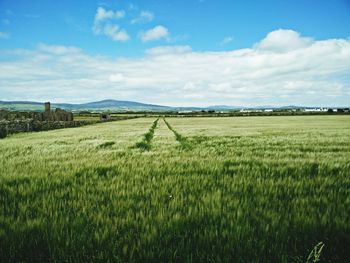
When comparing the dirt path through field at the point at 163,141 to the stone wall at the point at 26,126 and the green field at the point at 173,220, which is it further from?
the stone wall at the point at 26,126

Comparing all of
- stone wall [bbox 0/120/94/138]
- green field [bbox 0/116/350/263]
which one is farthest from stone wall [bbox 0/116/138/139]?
green field [bbox 0/116/350/263]

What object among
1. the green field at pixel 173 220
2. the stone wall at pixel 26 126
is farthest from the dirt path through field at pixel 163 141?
the stone wall at pixel 26 126

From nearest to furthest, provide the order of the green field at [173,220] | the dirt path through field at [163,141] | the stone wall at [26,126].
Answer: the green field at [173,220] < the dirt path through field at [163,141] < the stone wall at [26,126]

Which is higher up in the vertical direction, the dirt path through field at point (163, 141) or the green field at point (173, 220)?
the green field at point (173, 220)

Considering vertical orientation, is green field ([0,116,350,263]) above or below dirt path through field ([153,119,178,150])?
above

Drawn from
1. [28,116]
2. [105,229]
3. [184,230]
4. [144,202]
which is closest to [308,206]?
[184,230]

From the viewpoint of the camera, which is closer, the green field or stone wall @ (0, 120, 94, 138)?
the green field

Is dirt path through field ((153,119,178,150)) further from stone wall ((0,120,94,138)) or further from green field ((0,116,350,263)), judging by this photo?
stone wall ((0,120,94,138))

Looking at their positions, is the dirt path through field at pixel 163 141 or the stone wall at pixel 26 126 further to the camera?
the stone wall at pixel 26 126

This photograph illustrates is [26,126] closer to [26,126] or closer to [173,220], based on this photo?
[26,126]

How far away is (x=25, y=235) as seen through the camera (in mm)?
2938

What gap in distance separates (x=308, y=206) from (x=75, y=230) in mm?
2952

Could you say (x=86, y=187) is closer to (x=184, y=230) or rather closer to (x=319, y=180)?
(x=184, y=230)

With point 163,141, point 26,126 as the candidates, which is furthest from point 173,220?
point 26,126
